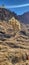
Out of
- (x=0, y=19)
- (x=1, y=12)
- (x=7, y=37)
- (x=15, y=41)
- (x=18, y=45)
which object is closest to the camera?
(x=18, y=45)

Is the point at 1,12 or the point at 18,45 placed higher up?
the point at 1,12

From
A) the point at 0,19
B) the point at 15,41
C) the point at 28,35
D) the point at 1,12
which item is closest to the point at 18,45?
the point at 15,41

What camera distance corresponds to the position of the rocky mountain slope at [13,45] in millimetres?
10909

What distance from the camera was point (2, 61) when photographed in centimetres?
1016

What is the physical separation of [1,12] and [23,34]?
7492 mm

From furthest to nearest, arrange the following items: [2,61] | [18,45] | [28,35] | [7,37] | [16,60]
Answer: [28,35], [7,37], [18,45], [16,60], [2,61]

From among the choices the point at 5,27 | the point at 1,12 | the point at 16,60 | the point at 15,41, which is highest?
the point at 1,12

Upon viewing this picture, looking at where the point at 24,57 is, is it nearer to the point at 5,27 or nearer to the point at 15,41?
the point at 15,41

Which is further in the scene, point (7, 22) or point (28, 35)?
point (7, 22)

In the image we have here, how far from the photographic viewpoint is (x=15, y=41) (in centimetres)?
1573

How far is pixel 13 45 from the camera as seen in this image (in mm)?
14898

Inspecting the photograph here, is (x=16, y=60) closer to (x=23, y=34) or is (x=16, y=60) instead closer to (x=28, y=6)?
(x=28, y=6)

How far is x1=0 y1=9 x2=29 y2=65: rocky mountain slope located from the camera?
1091 centimetres

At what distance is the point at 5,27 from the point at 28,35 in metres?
3.77
